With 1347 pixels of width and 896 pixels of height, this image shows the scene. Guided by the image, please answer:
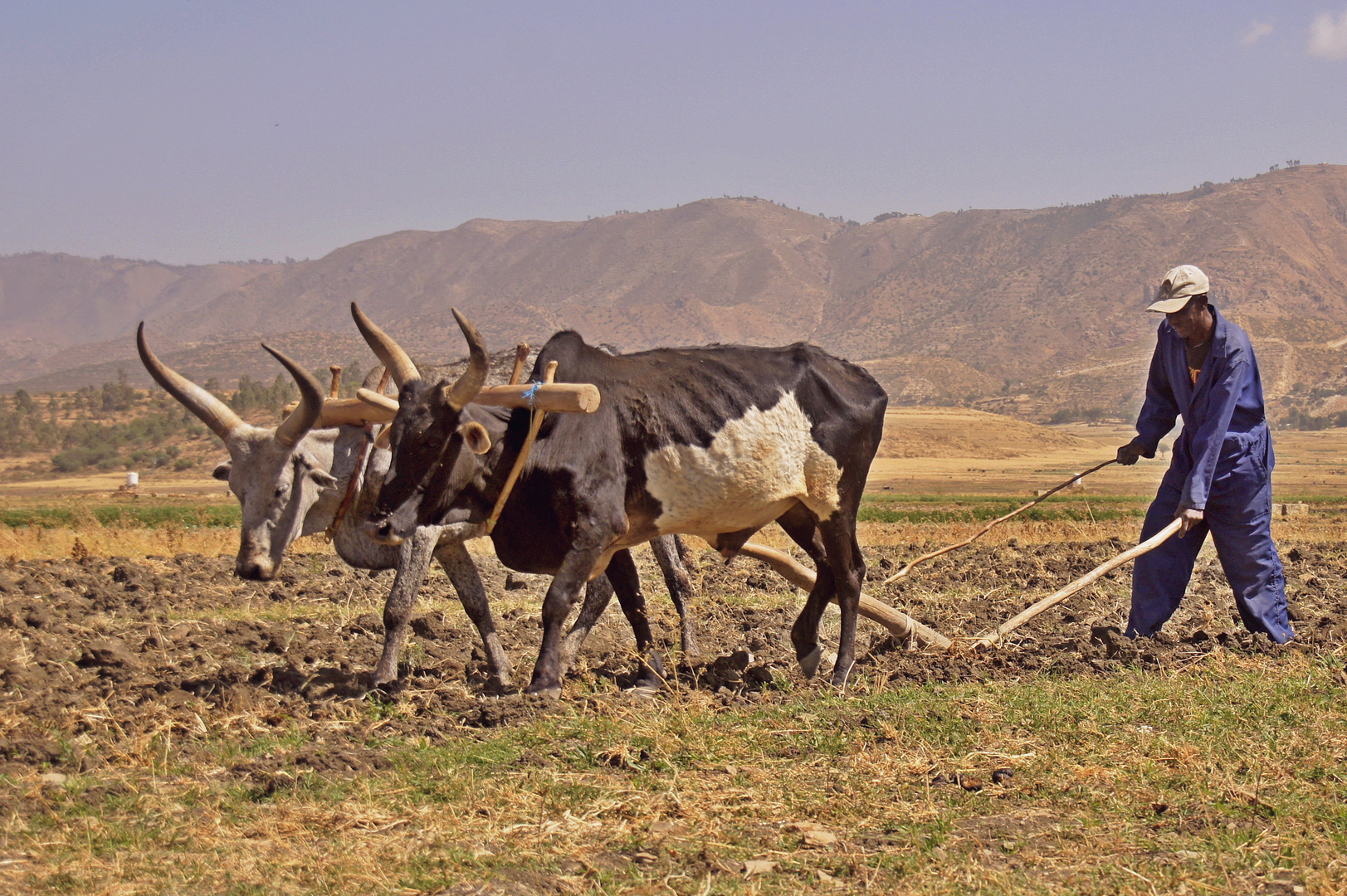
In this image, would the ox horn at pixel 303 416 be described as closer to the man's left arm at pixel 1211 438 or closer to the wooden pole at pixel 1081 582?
the wooden pole at pixel 1081 582

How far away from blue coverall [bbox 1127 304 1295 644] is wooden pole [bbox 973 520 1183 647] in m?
0.20

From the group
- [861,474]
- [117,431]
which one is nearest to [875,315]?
[117,431]

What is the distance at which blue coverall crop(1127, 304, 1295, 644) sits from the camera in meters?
7.11

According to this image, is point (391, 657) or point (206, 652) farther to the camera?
point (206, 652)

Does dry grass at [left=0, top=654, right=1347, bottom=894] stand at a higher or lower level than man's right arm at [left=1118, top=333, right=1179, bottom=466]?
lower

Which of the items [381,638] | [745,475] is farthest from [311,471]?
[745,475]

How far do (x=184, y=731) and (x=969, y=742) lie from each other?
352 centimetres

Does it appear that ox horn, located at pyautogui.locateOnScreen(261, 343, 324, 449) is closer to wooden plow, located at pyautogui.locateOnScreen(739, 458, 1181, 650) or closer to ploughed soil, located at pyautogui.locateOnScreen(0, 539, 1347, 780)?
ploughed soil, located at pyautogui.locateOnScreen(0, 539, 1347, 780)

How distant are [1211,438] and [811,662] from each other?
260cm

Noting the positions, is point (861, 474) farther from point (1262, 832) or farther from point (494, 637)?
point (1262, 832)

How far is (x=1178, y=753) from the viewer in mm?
4898

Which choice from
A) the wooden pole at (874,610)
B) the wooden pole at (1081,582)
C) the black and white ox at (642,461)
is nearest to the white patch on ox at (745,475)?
the black and white ox at (642,461)

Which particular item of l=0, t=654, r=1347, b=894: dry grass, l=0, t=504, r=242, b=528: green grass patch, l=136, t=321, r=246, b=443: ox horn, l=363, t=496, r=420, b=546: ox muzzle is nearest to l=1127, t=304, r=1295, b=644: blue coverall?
l=0, t=654, r=1347, b=894: dry grass

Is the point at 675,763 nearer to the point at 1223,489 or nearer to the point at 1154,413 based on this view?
the point at 1223,489
